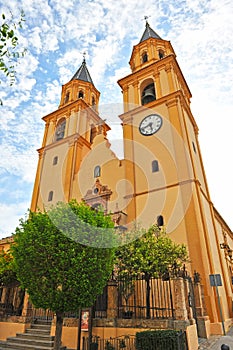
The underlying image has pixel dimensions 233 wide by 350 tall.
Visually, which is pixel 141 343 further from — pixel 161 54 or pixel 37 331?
pixel 161 54

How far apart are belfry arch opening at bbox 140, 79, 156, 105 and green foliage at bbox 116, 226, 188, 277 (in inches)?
602

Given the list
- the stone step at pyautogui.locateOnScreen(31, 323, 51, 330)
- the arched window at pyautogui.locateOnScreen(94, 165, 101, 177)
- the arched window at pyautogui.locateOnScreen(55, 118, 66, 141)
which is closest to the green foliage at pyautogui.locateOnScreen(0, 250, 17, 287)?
the stone step at pyautogui.locateOnScreen(31, 323, 51, 330)

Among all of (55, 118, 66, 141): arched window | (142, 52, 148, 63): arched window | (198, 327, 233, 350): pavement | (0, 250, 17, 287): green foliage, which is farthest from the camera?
(55, 118, 66, 141): arched window

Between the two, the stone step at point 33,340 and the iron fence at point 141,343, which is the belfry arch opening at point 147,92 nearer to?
the stone step at point 33,340

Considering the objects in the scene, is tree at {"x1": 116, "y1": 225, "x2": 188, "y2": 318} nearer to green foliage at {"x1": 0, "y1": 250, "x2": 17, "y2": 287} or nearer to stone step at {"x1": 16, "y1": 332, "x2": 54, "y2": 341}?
stone step at {"x1": 16, "y1": 332, "x2": 54, "y2": 341}

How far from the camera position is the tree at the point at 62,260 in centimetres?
853

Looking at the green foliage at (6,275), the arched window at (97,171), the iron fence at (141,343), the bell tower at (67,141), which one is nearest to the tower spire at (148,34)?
the bell tower at (67,141)

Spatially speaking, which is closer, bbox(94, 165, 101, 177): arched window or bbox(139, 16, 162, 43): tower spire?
bbox(94, 165, 101, 177): arched window

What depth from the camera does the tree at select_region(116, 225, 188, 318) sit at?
11.0 meters

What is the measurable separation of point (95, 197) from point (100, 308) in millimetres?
11689

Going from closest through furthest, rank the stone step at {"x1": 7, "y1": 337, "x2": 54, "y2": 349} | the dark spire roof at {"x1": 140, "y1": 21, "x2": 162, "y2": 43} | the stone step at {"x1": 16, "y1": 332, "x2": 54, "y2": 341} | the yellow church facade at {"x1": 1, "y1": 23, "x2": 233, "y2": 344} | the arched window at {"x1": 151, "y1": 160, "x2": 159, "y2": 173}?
the stone step at {"x1": 7, "y1": 337, "x2": 54, "y2": 349}
the stone step at {"x1": 16, "y1": 332, "x2": 54, "y2": 341}
the yellow church facade at {"x1": 1, "y1": 23, "x2": 233, "y2": 344}
the arched window at {"x1": 151, "y1": 160, "x2": 159, "y2": 173}
the dark spire roof at {"x1": 140, "y1": 21, "x2": 162, "y2": 43}

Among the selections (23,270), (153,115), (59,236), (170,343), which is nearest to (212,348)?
(170,343)

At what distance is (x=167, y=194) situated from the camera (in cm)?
1738

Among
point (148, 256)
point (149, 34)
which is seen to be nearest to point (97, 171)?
point (148, 256)
